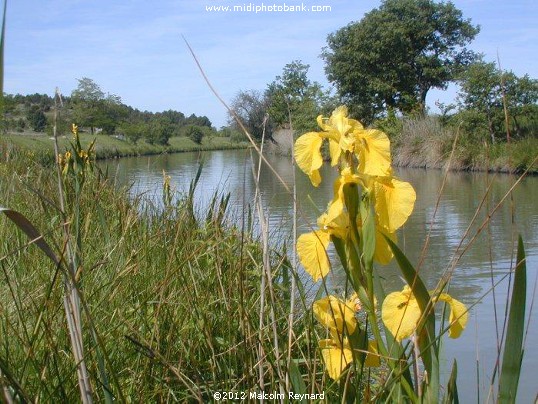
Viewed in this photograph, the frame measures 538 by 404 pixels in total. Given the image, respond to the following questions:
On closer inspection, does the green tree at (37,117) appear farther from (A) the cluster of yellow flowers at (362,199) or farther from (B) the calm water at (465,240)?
(A) the cluster of yellow flowers at (362,199)

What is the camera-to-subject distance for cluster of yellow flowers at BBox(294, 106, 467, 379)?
868 mm

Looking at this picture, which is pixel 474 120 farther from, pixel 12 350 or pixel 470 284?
pixel 12 350

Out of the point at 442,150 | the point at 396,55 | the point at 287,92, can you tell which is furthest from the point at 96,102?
the point at 396,55

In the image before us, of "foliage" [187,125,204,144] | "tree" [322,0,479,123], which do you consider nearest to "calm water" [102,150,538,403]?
"foliage" [187,125,204,144]

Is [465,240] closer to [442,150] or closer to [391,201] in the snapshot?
[391,201]

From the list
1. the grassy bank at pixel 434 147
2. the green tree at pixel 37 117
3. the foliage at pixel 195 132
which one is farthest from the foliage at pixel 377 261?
the grassy bank at pixel 434 147

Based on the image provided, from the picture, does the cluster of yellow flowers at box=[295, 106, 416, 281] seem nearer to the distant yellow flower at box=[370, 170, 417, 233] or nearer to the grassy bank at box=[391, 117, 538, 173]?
the distant yellow flower at box=[370, 170, 417, 233]

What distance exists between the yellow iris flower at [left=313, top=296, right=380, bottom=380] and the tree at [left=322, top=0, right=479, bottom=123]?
26.3 meters

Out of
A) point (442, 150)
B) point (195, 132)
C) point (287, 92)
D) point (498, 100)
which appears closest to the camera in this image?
point (287, 92)

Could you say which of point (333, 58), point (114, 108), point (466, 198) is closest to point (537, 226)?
point (466, 198)

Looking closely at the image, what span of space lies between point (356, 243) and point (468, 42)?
3033 cm

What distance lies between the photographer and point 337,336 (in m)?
1.02

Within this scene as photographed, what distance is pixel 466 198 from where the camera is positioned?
10641mm

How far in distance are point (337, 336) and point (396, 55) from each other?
92.4 feet
